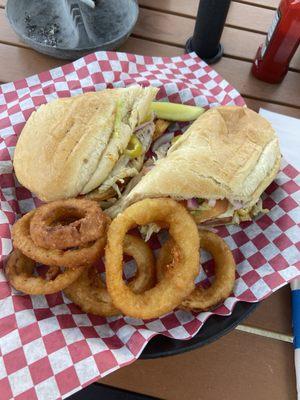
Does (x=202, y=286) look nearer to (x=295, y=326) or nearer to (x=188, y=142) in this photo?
(x=295, y=326)

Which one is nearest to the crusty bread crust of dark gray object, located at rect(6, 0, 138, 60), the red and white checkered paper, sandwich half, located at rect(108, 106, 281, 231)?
sandwich half, located at rect(108, 106, 281, 231)

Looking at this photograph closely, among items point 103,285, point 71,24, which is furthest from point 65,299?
point 71,24

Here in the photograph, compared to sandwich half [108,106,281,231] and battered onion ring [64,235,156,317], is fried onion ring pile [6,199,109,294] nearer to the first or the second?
battered onion ring [64,235,156,317]

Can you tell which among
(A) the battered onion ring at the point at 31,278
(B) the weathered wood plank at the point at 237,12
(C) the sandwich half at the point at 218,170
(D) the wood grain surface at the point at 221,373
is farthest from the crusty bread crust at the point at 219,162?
(B) the weathered wood plank at the point at 237,12

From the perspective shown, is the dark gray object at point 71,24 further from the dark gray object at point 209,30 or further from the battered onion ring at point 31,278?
the battered onion ring at point 31,278

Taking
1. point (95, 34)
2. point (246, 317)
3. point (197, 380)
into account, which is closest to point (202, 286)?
point (246, 317)

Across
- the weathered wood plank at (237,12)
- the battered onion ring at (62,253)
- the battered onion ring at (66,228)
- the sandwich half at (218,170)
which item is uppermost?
the weathered wood plank at (237,12)

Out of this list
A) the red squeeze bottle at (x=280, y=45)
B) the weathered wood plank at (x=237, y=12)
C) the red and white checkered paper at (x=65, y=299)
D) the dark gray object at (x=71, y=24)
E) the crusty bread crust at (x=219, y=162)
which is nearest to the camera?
the red and white checkered paper at (x=65, y=299)
